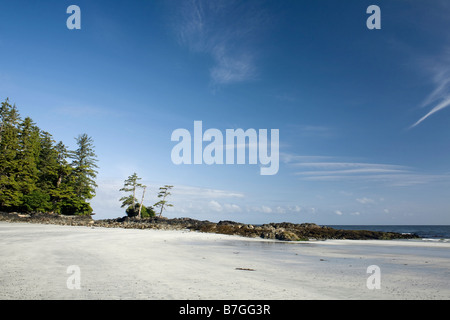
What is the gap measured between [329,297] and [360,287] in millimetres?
1677

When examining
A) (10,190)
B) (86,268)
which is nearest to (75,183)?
(10,190)

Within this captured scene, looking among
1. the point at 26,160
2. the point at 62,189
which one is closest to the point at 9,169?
the point at 26,160

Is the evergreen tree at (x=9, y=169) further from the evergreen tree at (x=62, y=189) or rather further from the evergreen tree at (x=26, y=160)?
the evergreen tree at (x=62, y=189)

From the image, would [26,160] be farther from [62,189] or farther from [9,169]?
[62,189]

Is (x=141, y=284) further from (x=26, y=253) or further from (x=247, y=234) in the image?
(x=247, y=234)

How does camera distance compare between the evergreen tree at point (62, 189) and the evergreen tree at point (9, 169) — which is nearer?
the evergreen tree at point (9, 169)

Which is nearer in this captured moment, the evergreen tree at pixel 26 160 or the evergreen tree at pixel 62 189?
the evergreen tree at pixel 26 160

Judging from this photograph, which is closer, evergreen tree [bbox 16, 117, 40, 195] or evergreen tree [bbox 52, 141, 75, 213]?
evergreen tree [bbox 16, 117, 40, 195]

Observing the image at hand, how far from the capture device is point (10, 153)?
128 ft

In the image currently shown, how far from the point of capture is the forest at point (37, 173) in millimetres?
38750

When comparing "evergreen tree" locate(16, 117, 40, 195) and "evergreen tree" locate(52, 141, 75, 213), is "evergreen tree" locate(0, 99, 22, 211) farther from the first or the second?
"evergreen tree" locate(52, 141, 75, 213)

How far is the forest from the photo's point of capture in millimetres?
38750

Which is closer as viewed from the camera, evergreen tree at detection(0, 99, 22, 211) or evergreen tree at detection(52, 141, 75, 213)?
evergreen tree at detection(0, 99, 22, 211)

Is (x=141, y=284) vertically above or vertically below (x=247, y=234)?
above
